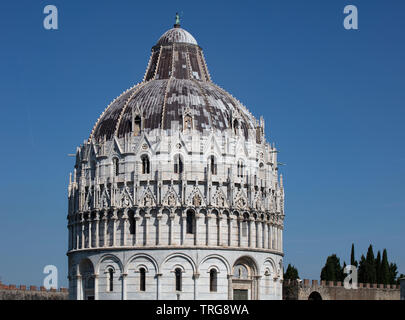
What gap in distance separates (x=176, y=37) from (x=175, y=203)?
2184 centimetres

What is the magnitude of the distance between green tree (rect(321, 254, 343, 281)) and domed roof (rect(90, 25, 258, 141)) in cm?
3417

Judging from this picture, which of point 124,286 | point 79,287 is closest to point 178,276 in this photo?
point 124,286

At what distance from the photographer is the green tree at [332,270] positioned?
110769 millimetres

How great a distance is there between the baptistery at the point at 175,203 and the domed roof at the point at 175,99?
16 cm

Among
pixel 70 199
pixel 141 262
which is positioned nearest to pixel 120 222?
pixel 141 262

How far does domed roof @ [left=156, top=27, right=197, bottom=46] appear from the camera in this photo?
290ft

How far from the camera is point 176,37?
88.4 meters

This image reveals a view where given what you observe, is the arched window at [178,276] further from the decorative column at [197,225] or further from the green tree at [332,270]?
the green tree at [332,270]

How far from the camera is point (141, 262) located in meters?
75.3

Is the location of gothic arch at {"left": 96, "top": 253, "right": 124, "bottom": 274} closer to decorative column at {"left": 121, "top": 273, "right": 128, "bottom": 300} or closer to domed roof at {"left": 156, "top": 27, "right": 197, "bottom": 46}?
decorative column at {"left": 121, "top": 273, "right": 128, "bottom": 300}

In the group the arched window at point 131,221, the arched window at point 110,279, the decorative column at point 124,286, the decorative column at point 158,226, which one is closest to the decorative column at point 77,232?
the arched window at point 110,279
